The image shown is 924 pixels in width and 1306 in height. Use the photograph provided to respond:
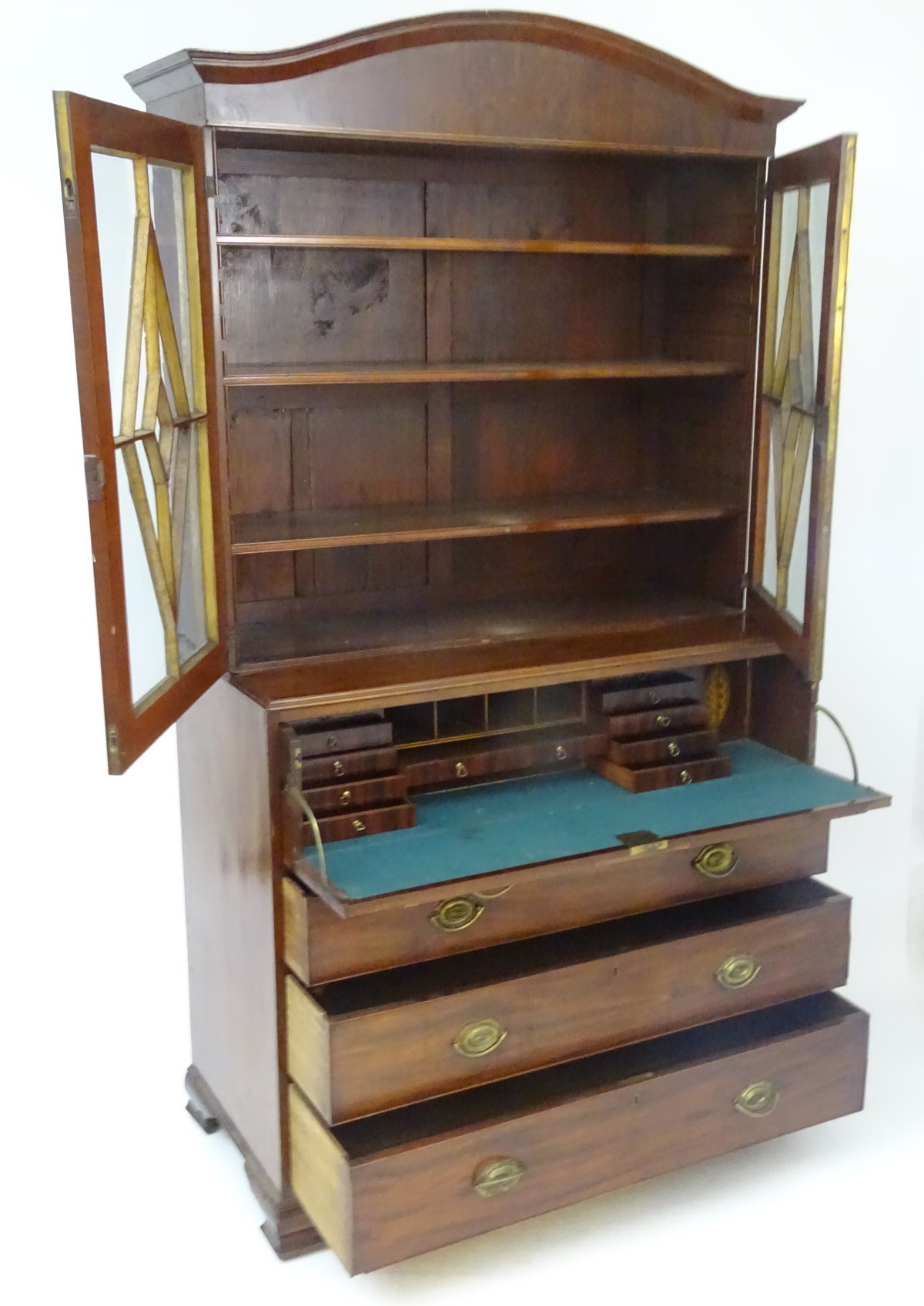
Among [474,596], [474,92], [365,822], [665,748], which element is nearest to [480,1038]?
[365,822]

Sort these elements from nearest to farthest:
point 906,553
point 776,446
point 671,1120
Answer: point 671,1120 < point 776,446 < point 906,553

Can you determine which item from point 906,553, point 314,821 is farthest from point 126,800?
point 906,553

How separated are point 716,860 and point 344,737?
599mm

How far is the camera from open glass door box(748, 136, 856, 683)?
193cm

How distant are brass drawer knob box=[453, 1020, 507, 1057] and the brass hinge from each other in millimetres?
876

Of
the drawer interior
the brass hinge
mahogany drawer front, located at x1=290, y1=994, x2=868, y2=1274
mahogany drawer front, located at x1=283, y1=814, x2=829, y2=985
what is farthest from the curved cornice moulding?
mahogany drawer front, located at x1=290, y1=994, x2=868, y2=1274

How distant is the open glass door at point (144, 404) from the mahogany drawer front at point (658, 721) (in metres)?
0.62

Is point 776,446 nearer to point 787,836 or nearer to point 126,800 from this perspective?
point 787,836

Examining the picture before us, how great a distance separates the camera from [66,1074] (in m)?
2.36

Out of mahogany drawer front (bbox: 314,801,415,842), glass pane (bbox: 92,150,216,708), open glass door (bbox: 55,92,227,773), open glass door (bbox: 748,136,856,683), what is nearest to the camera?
open glass door (bbox: 55,92,227,773)

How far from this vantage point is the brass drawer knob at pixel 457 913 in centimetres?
178

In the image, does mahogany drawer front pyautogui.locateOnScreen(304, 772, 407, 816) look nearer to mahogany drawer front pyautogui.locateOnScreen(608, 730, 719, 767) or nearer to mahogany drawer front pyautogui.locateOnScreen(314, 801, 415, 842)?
mahogany drawer front pyautogui.locateOnScreen(314, 801, 415, 842)

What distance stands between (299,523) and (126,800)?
71 cm

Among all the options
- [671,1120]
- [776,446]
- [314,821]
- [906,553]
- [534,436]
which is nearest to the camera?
[314,821]
